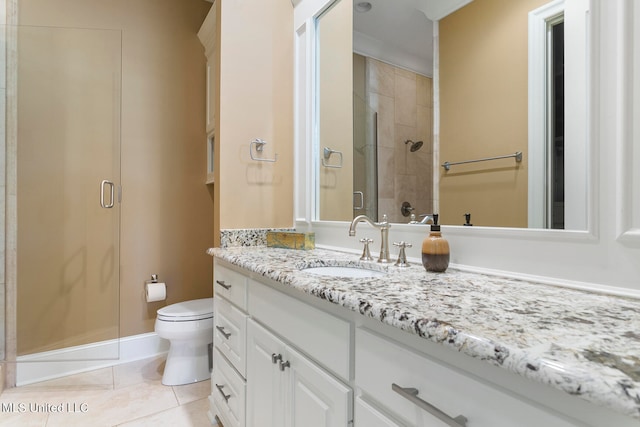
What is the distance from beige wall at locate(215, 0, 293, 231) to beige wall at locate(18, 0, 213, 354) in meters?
0.81

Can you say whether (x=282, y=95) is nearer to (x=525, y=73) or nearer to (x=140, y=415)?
(x=525, y=73)

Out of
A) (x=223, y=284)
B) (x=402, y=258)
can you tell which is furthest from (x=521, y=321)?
(x=223, y=284)

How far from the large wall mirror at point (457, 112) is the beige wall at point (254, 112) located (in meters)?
0.27

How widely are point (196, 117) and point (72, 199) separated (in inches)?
38.9

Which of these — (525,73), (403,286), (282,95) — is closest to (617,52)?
(525,73)

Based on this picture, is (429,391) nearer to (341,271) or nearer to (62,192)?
(341,271)

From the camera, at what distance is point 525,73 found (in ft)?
3.22

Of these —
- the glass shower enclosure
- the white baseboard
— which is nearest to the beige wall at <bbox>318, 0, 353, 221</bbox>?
the glass shower enclosure

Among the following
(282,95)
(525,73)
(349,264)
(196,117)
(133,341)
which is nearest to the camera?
(525,73)

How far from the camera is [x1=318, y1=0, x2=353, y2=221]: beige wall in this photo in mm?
1750

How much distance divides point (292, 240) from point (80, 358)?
1636 mm

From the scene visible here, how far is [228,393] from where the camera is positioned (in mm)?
1464

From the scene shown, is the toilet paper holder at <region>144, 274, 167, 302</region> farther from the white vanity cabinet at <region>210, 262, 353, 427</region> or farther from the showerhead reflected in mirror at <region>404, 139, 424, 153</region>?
the showerhead reflected in mirror at <region>404, 139, 424, 153</region>

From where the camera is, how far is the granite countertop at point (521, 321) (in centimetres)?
37
